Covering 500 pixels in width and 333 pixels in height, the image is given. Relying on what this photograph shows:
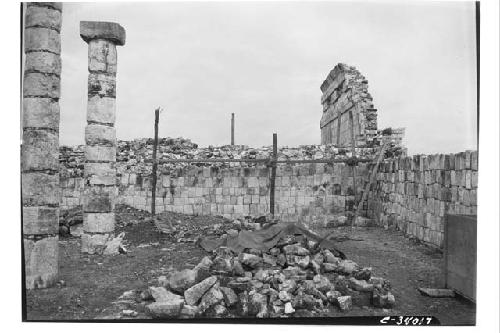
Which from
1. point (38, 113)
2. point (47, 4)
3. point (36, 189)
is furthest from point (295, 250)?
point (47, 4)

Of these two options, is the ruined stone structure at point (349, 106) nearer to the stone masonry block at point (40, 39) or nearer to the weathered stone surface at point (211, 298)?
the weathered stone surface at point (211, 298)

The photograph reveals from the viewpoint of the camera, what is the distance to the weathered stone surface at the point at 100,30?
8617 mm

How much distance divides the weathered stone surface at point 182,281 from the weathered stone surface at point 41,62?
11.4ft

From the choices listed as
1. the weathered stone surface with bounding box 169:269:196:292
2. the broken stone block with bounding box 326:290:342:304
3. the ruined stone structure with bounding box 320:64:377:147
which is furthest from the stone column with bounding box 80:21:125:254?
the ruined stone structure with bounding box 320:64:377:147

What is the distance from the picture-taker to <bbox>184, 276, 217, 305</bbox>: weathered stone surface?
5.09 m

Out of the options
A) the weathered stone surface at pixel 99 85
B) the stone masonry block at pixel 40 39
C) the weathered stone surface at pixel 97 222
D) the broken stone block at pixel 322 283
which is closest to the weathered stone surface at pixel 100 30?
the weathered stone surface at pixel 99 85

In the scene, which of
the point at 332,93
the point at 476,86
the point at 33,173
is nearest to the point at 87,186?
the point at 33,173

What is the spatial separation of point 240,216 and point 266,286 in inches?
292

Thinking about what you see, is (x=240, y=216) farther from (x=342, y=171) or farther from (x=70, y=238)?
(x=70, y=238)

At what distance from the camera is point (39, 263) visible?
5.76 meters

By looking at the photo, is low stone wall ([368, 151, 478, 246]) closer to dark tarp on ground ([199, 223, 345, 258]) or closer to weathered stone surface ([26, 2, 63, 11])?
dark tarp on ground ([199, 223, 345, 258])

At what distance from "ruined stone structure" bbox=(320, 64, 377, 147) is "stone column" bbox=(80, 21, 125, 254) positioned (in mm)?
6852

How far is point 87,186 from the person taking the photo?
906cm

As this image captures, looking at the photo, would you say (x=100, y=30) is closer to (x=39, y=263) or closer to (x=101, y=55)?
(x=101, y=55)
